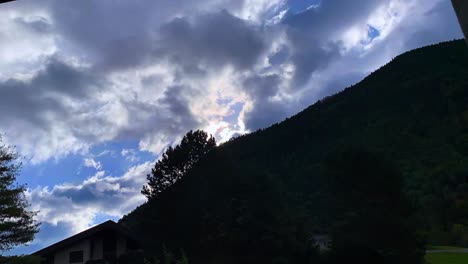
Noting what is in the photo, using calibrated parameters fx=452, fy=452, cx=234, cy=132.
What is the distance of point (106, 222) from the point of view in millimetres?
38125

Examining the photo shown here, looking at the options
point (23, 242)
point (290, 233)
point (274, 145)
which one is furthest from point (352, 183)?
point (274, 145)

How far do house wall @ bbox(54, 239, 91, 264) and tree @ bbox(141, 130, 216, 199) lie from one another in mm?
9159

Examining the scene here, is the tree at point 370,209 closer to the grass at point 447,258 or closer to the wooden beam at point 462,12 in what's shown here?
the grass at point 447,258

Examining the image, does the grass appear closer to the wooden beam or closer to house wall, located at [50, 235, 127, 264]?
house wall, located at [50, 235, 127, 264]

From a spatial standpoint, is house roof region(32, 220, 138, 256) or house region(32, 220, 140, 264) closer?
house roof region(32, 220, 138, 256)

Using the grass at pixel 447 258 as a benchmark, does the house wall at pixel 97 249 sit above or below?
above

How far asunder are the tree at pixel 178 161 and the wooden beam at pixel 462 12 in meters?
45.2

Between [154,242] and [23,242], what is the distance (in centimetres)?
1520

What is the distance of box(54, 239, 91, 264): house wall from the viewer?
3806 centimetres

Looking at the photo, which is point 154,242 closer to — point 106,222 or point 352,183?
point 106,222

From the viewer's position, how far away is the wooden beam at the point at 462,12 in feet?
5.71

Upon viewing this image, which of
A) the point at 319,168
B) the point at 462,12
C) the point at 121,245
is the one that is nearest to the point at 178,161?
the point at 121,245

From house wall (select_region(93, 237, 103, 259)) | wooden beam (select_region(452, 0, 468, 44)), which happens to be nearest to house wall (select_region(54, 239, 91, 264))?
house wall (select_region(93, 237, 103, 259))

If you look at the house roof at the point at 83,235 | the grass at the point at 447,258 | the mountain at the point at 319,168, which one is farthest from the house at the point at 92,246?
the grass at the point at 447,258
